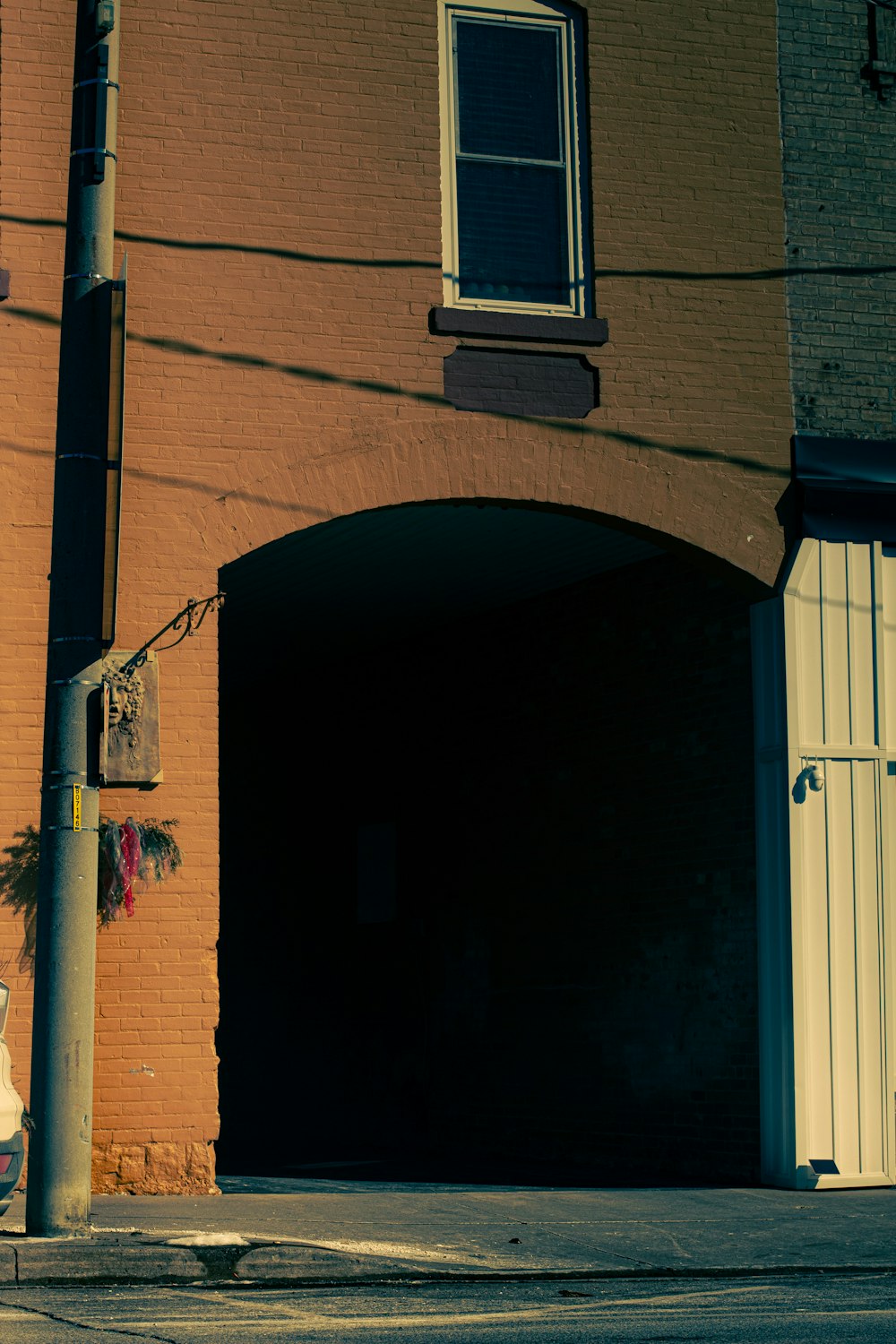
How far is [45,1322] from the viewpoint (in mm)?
7129

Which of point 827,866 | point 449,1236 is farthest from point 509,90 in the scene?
point 449,1236

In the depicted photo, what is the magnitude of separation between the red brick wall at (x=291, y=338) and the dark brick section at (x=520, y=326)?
121 mm

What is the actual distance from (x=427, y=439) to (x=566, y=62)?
2.96 metres

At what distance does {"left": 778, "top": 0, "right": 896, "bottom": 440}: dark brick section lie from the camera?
527 inches

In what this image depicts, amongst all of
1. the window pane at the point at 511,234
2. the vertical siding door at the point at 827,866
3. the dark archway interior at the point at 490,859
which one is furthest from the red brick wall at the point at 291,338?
the dark archway interior at the point at 490,859

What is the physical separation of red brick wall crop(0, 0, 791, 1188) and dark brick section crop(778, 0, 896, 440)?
0.19 m

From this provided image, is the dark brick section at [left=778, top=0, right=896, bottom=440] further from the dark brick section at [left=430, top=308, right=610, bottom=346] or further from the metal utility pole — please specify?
the metal utility pole

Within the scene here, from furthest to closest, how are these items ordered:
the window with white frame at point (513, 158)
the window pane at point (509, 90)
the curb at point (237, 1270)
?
the window pane at point (509, 90) < the window with white frame at point (513, 158) < the curb at point (237, 1270)

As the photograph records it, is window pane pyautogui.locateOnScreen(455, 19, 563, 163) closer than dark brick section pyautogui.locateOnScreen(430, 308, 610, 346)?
No

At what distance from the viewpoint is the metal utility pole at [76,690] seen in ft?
29.4

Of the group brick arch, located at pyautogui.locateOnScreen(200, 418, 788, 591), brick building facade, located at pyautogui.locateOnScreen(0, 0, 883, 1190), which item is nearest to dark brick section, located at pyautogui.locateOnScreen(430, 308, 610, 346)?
brick building facade, located at pyautogui.locateOnScreen(0, 0, 883, 1190)

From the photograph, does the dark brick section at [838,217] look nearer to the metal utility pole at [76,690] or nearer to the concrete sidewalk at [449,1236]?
the concrete sidewalk at [449,1236]

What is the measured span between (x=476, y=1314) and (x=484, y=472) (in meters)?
6.28

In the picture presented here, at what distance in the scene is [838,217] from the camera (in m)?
13.5
